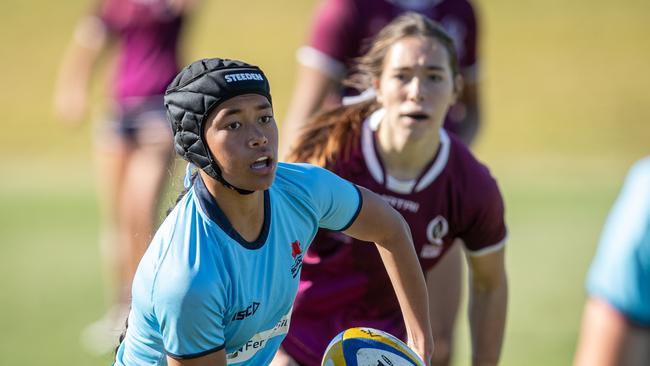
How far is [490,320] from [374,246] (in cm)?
56

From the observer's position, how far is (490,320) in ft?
15.4

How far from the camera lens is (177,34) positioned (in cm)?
908

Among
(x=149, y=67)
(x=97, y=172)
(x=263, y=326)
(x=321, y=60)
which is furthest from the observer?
(x=97, y=172)

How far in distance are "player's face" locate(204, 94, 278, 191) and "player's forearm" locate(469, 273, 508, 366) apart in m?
1.48

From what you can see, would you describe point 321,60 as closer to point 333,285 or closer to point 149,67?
point 333,285

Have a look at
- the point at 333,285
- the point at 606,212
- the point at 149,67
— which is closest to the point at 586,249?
the point at 606,212

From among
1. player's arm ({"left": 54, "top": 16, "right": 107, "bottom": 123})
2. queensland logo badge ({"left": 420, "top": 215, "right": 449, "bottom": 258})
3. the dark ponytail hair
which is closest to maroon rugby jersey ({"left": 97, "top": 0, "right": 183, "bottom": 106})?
player's arm ({"left": 54, "top": 16, "right": 107, "bottom": 123})

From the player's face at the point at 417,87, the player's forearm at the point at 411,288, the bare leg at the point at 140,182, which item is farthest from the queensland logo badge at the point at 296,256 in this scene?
the bare leg at the point at 140,182

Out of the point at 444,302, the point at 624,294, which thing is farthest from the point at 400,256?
the point at 624,294

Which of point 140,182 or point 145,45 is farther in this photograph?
point 145,45

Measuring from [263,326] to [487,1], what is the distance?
20030 millimetres

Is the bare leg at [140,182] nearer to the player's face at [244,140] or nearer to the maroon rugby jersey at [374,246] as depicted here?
the maroon rugby jersey at [374,246]

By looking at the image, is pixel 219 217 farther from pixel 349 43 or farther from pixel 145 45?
pixel 145 45

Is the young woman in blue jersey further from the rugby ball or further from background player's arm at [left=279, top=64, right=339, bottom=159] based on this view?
background player's arm at [left=279, top=64, right=339, bottom=159]
